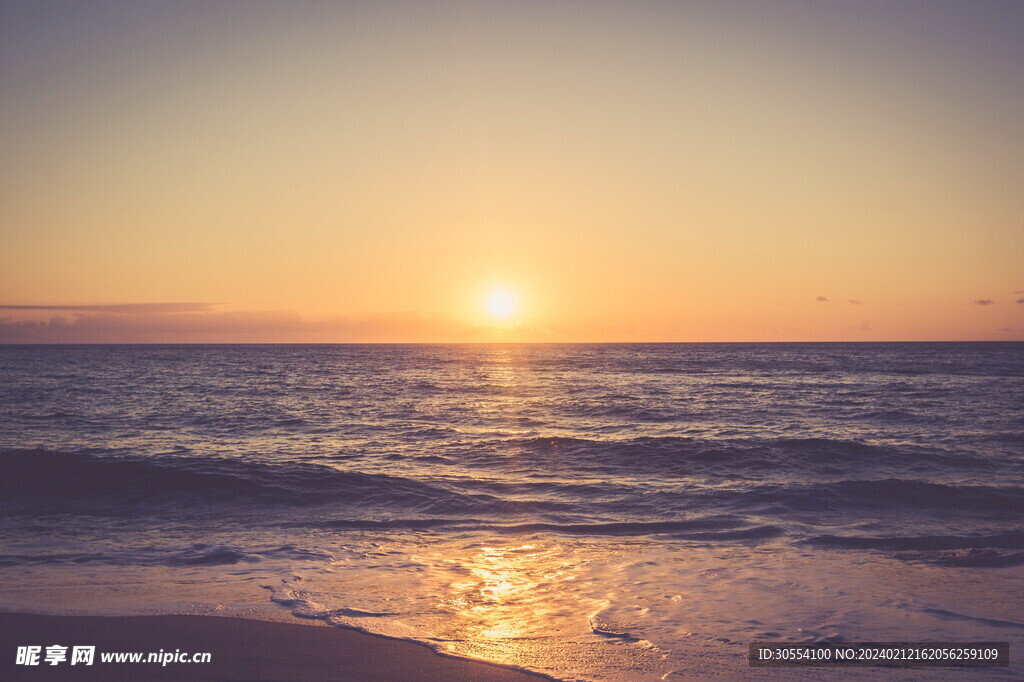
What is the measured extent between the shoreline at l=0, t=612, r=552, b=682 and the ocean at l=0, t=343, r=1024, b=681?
1.14 feet

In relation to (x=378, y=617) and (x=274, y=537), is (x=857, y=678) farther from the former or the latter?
(x=274, y=537)

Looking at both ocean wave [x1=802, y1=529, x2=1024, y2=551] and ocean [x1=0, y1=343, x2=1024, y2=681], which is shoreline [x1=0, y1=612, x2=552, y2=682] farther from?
ocean wave [x1=802, y1=529, x2=1024, y2=551]

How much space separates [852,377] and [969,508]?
4418cm

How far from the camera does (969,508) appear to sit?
1489 cm

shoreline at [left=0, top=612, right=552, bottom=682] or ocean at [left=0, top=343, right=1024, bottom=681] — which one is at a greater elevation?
shoreline at [left=0, top=612, right=552, bottom=682]

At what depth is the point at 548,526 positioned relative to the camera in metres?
13.2

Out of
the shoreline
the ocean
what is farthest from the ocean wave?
the shoreline

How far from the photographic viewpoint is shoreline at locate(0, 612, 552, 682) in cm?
591

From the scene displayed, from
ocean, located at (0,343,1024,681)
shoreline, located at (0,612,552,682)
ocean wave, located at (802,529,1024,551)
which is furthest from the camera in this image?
ocean wave, located at (802,529,1024,551)

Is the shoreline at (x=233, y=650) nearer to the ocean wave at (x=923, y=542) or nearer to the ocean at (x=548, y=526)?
the ocean at (x=548, y=526)

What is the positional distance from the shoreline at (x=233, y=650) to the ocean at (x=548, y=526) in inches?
13.7

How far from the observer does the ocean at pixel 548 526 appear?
7.50 m

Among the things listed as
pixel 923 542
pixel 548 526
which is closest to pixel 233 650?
pixel 548 526

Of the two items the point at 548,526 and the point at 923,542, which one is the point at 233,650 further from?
the point at 923,542
